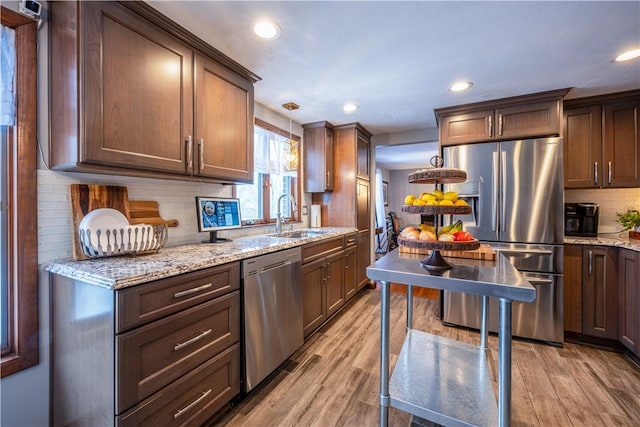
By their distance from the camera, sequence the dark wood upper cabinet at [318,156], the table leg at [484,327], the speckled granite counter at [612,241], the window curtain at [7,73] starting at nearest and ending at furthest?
the window curtain at [7,73]
the table leg at [484,327]
the speckled granite counter at [612,241]
the dark wood upper cabinet at [318,156]

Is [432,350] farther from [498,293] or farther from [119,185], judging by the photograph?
[119,185]

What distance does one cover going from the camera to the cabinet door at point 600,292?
235 cm

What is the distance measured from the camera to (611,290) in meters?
2.36

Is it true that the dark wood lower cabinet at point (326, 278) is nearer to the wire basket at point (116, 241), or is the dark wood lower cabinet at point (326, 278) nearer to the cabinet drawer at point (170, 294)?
the cabinet drawer at point (170, 294)

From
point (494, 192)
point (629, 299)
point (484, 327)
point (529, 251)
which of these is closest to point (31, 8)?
point (484, 327)

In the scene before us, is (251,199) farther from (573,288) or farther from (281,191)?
(573,288)

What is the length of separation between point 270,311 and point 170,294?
2.56 feet

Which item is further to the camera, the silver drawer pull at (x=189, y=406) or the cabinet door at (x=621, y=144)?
the cabinet door at (x=621, y=144)

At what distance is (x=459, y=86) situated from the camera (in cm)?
243

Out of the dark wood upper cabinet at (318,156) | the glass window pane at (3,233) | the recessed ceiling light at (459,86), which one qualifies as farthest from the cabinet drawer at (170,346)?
the recessed ceiling light at (459,86)

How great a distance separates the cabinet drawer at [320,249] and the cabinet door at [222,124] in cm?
77

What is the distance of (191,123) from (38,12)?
78cm

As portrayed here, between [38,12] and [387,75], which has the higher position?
[387,75]

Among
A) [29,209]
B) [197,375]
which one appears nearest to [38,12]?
[29,209]
